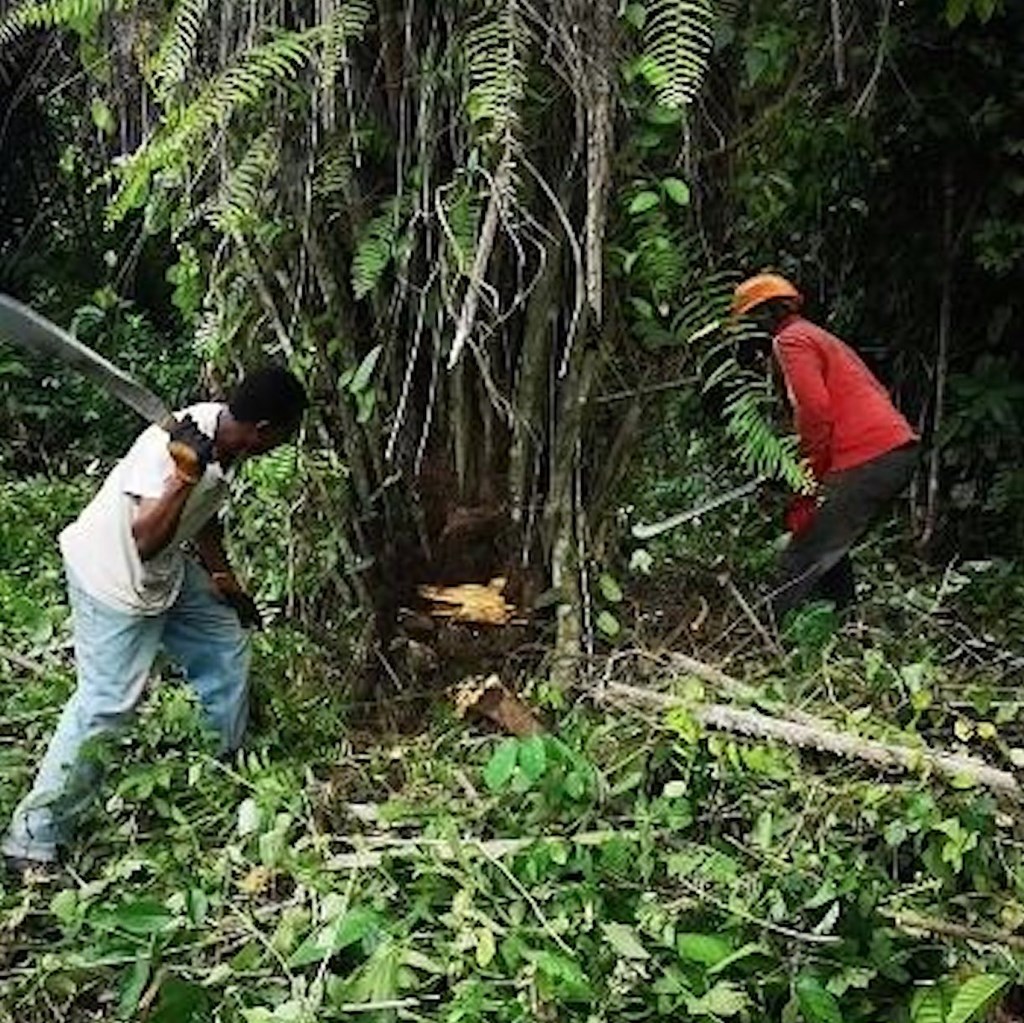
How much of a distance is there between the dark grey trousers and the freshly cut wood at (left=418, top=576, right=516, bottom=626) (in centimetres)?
124

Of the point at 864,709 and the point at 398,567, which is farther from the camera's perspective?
the point at 398,567

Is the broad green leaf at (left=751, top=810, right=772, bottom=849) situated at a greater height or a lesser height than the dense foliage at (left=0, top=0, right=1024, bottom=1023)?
lesser

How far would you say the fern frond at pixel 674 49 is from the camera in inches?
127

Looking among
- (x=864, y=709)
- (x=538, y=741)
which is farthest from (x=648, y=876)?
(x=864, y=709)

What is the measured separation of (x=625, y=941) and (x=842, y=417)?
239cm

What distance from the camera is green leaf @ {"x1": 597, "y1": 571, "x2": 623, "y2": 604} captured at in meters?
4.09

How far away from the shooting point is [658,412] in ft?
13.8

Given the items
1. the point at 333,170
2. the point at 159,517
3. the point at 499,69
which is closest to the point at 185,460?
the point at 159,517

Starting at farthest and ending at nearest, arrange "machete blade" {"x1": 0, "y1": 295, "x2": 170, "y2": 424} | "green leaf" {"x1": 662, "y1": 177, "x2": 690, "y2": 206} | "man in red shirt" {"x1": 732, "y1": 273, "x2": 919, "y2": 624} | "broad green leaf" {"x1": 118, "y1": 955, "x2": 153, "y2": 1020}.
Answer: "man in red shirt" {"x1": 732, "y1": 273, "x2": 919, "y2": 624}
"machete blade" {"x1": 0, "y1": 295, "x2": 170, "y2": 424}
"green leaf" {"x1": 662, "y1": 177, "x2": 690, "y2": 206}
"broad green leaf" {"x1": 118, "y1": 955, "x2": 153, "y2": 1020}

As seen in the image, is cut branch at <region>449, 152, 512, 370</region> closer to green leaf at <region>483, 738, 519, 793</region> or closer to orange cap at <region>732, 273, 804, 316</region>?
green leaf at <region>483, 738, 519, 793</region>

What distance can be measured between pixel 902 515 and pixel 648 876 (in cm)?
381

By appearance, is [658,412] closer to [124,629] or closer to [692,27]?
[692,27]

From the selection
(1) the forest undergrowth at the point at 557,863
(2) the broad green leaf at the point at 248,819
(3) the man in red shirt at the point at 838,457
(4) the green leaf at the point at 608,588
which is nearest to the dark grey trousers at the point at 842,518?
(3) the man in red shirt at the point at 838,457

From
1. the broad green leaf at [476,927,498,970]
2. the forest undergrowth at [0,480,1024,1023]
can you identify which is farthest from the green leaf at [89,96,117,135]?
the broad green leaf at [476,927,498,970]
